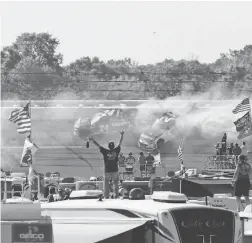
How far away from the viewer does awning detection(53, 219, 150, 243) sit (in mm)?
9562

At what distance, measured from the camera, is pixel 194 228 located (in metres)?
10.2

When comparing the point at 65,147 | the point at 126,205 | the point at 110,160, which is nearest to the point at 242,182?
the point at 110,160

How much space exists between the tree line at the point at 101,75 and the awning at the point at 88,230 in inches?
2417

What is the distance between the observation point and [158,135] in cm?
5447

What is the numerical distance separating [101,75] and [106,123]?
177ft

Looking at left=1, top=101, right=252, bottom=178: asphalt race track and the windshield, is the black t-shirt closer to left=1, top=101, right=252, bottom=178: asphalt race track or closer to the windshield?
left=1, top=101, right=252, bottom=178: asphalt race track

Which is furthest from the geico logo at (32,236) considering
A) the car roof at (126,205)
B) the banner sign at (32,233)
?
the car roof at (126,205)

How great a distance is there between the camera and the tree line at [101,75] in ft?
283

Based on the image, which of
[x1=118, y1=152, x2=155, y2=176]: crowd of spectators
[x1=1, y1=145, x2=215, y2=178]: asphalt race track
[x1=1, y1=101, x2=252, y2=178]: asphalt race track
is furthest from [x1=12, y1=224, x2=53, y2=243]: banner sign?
[x1=1, y1=145, x2=215, y2=178]: asphalt race track

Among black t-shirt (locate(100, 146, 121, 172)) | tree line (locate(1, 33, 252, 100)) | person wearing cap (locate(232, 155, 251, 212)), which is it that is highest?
tree line (locate(1, 33, 252, 100))

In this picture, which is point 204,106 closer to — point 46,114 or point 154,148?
point 154,148

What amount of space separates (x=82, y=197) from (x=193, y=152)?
42.3 meters

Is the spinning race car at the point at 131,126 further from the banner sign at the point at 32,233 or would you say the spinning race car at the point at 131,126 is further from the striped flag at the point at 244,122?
the banner sign at the point at 32,233

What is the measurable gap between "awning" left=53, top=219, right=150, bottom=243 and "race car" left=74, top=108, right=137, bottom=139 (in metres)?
44.9
